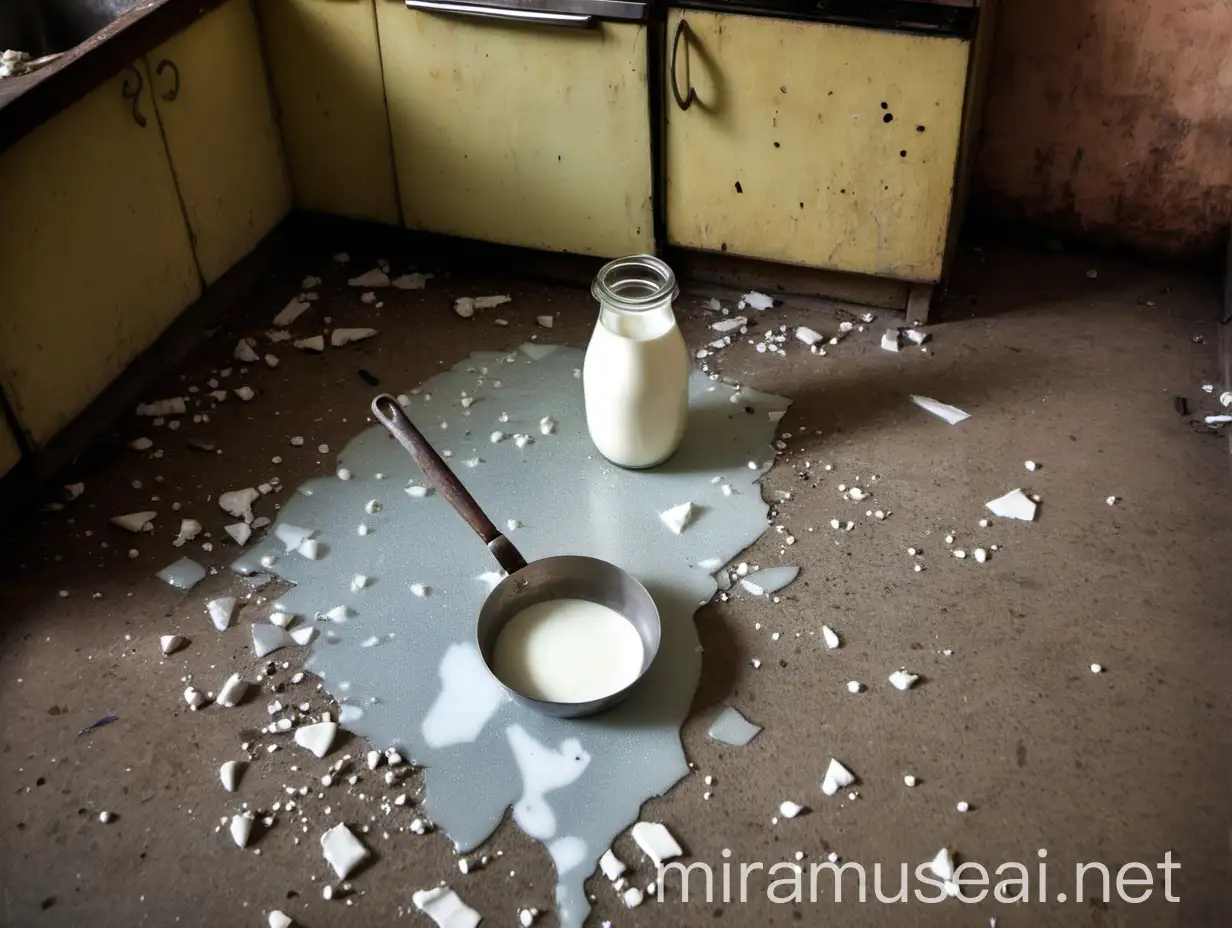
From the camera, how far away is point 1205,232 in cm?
241

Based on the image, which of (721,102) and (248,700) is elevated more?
(721,102)

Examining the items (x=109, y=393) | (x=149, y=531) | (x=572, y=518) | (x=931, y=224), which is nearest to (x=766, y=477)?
(x=572, y=518)

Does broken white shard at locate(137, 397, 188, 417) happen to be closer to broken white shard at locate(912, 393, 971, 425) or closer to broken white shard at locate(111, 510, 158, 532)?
broken white shard at locate(111, 510, 158, 532)

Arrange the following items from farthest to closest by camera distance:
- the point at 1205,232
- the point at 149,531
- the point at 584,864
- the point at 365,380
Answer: the point at 1205,232 → the point at 365,380 → the point at 149,531 → the point at 584,864

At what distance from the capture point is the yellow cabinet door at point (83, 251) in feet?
5.88

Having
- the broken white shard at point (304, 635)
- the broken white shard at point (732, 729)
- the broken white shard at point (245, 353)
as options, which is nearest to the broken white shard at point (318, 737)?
the broken white shard at point (304, 635)

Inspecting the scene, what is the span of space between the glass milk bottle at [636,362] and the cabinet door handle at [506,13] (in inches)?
19.2

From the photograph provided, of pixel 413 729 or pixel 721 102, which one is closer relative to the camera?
pixel 413 729

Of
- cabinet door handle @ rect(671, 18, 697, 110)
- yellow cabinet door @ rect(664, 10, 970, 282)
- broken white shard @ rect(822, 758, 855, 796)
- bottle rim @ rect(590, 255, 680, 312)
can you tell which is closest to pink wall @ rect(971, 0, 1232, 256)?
yellow cabinet door @ rect(664, 10, 970, 282)

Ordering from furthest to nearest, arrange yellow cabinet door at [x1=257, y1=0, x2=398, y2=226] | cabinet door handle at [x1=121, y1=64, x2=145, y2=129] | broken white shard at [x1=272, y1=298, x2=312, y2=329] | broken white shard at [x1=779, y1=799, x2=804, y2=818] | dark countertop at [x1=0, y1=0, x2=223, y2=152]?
broken white shard at [x1=272, y1=298, x2=312, y2=329]
yellow cabinet door at [x1=257, y1=0, x2=398, y2=226]
cabinet door handle at [x1=121, y1=64, x2=145, y2=129]
dark countertop at [x1=0, y1=0, x2=223, y2=152]
broken white shard at [x1=779, y1=799, x2=804, y2=818]

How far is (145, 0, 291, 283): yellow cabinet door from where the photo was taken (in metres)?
2.09

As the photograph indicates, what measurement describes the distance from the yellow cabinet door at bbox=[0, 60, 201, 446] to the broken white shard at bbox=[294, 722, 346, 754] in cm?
76

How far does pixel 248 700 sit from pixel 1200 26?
213 centimetres

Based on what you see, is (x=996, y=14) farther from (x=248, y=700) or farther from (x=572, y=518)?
(x=248, y=700)
